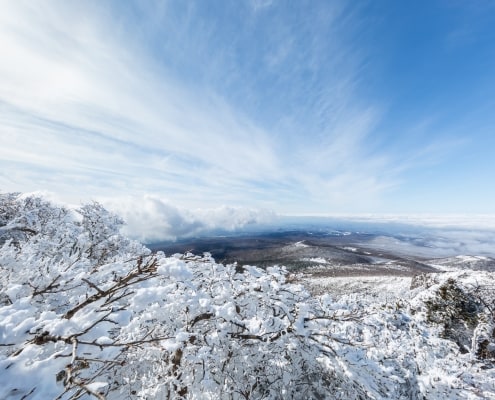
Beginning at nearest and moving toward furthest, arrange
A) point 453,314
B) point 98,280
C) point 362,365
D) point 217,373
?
point 98,280 < point 362,365 < point 217,373 < point 453,314

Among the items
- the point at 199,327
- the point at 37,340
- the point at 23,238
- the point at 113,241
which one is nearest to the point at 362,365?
the point at 199,327

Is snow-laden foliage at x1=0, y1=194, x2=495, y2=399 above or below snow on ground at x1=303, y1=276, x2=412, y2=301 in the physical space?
above

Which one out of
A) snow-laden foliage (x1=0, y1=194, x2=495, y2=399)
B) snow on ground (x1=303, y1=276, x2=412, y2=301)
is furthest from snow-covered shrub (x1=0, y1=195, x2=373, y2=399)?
snow on ground (x1=303, y1=276, x2=412, y2=301)

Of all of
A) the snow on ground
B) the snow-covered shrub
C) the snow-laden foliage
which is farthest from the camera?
the snow on ground

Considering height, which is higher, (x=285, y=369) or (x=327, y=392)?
(x=285, y=369)

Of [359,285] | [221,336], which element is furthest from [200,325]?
[359,285]

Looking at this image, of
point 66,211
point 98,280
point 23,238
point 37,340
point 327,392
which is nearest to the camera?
point 37,340

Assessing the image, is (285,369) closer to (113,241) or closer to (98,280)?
(98,280)

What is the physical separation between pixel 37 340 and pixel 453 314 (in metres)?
Answer: 14.9

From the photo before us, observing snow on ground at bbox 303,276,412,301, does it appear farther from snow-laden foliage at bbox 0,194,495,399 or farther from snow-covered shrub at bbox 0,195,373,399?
snow-covered shrub at bbox 0,195,373,399

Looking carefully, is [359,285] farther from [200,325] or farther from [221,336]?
[221,336]

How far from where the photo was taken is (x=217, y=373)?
524 centimetres

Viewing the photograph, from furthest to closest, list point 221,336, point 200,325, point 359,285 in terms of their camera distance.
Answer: point 359,285 < point 200,325 < point 221,336

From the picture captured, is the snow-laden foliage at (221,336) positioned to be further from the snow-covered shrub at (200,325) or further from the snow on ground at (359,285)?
the snow on ground at (359,285)
